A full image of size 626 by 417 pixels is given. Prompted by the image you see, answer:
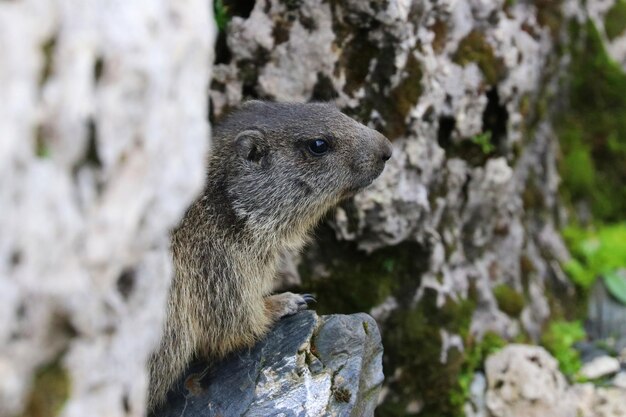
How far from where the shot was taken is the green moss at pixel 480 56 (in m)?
8.12

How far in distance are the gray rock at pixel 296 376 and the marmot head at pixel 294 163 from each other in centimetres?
89

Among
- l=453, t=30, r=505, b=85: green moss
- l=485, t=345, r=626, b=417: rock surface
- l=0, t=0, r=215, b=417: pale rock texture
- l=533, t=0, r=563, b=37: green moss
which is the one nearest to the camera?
l=0, t=0, r=215, b=417: pale rock texture

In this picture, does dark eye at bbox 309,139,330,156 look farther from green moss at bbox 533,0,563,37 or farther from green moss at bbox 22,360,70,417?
green moss at bbox 533,0,563,37

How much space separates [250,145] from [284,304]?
1336 millimetres

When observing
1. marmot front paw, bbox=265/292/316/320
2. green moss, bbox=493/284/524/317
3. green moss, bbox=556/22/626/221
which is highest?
green moss, bbox=556/22/626/221

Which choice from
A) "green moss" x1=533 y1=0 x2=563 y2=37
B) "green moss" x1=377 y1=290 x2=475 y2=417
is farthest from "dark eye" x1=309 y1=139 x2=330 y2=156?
"green moss" x1=533 y1=0 x2=563 y2=37

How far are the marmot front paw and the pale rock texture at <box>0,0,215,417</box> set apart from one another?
112 inches

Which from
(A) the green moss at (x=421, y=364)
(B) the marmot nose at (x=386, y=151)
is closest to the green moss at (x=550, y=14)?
(A) the green moss at (x=421, y=364)

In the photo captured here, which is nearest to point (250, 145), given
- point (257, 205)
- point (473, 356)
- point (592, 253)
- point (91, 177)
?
point (257, 205)

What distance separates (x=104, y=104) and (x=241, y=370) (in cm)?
330

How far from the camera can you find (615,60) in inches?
437

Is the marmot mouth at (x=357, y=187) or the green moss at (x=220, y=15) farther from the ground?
the green moss at (x=220, y=15)

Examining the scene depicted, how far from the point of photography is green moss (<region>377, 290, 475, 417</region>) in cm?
783

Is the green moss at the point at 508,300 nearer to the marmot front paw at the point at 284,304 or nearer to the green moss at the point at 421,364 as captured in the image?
the green moss at the point at 421,364
